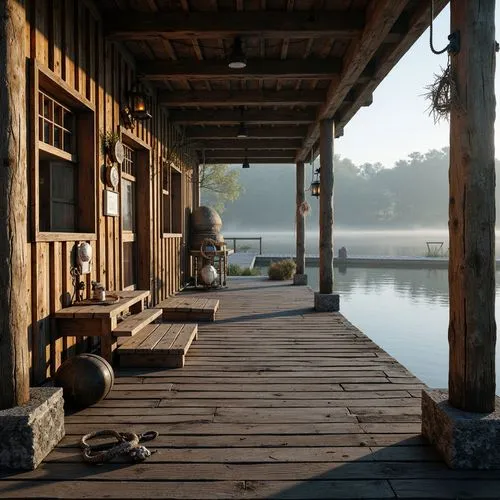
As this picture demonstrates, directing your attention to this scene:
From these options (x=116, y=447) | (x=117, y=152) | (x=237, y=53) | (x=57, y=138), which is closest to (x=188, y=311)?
(x=117, y=152)

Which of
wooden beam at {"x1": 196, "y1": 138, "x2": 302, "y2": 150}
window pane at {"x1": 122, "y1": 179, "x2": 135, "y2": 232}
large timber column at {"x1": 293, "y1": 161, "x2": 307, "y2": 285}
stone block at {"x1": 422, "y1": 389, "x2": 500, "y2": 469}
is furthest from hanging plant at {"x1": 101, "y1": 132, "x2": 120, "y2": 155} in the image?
large timber column at {"x1": 293, "y1": 161, "x2": 307, "y2": 285}

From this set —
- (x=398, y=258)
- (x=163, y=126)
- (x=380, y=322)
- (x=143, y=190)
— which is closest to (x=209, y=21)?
(x=143, y=190)

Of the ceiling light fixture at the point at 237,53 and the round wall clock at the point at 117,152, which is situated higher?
the ceiling light fixture at the point at 237,53

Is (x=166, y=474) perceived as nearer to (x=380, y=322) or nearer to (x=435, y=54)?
(x=435, y=54)

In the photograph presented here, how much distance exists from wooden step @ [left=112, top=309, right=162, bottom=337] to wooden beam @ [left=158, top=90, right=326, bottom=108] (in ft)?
13.4

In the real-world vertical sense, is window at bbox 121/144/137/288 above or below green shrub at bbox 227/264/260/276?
above

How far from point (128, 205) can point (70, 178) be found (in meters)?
2.21

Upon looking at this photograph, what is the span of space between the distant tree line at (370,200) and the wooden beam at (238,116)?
356 ft

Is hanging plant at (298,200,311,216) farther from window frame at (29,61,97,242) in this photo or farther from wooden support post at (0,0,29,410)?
wooden support post at (0,0,29,410)

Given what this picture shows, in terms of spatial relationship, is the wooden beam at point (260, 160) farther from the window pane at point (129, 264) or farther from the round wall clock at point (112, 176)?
the round wall clock at point (112, 176)

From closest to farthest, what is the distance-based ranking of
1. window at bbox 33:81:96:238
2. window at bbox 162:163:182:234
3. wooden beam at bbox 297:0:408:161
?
wooden beam at bbox 297:0:408:161, window at bbox 33:81:96:238, window at bbox 162:163:182:234

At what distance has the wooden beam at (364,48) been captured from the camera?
4.66 meters

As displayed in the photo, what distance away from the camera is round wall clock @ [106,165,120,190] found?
216 inches

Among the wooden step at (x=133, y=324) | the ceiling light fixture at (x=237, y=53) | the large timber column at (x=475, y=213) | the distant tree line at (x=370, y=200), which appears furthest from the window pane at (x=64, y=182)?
the distant tree line at (x=370, y=200)
